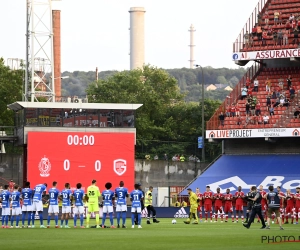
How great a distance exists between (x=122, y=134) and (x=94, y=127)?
73.9 inches

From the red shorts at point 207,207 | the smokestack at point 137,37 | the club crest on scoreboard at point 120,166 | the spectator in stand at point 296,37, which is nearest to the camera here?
the red shorts at point 207,207

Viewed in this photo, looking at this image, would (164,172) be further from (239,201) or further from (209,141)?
(239,201)

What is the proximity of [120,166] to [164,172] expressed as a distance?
10414mm

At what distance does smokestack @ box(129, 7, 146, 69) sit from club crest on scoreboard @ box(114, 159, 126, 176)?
2940 inches

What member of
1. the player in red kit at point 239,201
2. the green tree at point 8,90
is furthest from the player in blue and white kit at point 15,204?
the green tree at point 8,90

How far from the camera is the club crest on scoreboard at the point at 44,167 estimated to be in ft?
185

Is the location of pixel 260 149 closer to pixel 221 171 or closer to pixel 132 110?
pixel 221 171

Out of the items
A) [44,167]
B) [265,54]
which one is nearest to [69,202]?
[44,167]

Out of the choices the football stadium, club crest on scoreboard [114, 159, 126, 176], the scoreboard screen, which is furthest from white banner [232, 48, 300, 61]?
club crest on scoreboard [114, 159, 126, 176]

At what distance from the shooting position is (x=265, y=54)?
199ft

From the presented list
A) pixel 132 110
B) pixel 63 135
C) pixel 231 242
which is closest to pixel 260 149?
pixel 132 110

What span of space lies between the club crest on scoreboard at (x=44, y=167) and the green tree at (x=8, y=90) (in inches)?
997

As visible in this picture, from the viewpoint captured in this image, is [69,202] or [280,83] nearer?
[69,202]

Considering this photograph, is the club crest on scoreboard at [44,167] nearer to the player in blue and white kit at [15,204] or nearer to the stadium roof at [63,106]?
the stadium roof at [63,106]
